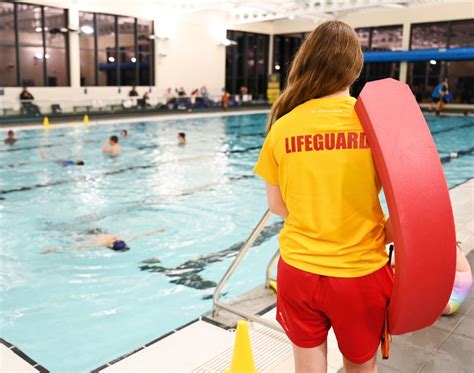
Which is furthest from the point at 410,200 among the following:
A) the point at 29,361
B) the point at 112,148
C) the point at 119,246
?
the point at 112,148

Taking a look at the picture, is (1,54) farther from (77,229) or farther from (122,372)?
(122,372)

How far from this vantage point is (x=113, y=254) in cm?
541

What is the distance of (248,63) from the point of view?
92.2ft

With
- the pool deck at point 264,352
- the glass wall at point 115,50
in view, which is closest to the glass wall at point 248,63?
the glass wall at point 115,50

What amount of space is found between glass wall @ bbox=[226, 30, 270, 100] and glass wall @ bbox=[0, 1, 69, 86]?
9511mm

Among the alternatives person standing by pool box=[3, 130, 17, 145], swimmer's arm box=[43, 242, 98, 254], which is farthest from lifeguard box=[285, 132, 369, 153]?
person standing by pool box=[3, 130, 17, 145]

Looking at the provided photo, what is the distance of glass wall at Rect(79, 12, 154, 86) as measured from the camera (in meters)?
20.5

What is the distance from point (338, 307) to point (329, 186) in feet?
1.12

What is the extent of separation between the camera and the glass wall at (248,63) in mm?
26953

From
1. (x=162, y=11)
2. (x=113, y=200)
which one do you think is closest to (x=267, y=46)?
(x=162, y=11)

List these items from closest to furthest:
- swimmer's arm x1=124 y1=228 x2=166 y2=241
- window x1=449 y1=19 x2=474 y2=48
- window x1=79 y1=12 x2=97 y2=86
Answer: swimmer's arm x1=124 y1=228 x2=166 y2=241 < window x1=79 y1=12 x2=97 y2=86 < window x1=449 y1=19 x2=474 y2=48

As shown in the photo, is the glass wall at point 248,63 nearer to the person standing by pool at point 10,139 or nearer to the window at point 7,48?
the window at point 7,48

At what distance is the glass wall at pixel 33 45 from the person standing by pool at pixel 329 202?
19169 millimetres

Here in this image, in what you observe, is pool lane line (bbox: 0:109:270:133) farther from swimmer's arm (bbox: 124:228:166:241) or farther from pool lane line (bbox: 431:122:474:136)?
swimmer's arm (bbox: 124:228:166:241)
